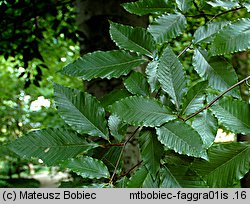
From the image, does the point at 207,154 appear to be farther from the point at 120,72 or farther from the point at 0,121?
the point at 0,121

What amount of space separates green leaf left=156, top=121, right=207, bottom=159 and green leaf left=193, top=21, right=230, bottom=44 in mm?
183

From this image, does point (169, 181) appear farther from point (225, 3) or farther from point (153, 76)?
point (225, 3)

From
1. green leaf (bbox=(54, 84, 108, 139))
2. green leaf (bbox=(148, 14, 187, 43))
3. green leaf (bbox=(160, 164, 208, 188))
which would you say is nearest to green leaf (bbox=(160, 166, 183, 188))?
green leaf (bbox=(160, 164, 208, 188))

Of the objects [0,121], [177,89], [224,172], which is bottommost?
[0,121]

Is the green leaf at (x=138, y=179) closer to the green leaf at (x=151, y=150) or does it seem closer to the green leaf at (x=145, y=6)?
Answer: the green leaf at (x=151, y=150)

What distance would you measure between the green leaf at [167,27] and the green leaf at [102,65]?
0.20 feet

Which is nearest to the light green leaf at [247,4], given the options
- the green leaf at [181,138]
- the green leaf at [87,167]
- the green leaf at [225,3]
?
the green leaf at [225,3]

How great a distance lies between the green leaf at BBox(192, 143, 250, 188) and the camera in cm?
44

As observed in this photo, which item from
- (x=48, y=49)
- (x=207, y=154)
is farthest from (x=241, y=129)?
(x=48, y=49)

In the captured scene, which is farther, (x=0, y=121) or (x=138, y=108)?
(x=0, y=121)

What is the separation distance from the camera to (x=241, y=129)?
45cm

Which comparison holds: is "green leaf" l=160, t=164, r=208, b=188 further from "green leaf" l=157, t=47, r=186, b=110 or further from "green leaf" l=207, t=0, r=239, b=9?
"green leaf" l=207, t=0, r=239, b=9

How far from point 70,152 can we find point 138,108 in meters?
0.11

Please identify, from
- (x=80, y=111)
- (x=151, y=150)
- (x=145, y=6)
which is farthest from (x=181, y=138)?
(x=145, y=6)
